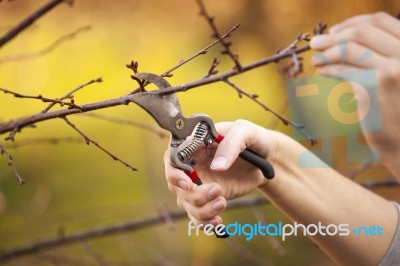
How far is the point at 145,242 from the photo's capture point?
147 cm

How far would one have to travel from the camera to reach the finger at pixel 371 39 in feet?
2.09

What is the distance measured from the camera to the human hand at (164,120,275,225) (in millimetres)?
535

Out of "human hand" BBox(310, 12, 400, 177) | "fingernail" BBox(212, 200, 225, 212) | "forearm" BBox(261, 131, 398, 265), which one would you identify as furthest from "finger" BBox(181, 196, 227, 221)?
"human hand" BBox(310, 12, 400, 177)

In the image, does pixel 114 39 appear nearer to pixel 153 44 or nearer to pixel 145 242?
pixel 153 44

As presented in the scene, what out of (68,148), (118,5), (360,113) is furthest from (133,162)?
(360,113)

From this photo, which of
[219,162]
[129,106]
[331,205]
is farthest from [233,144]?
[129,106]

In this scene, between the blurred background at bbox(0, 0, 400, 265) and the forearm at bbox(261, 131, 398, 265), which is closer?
the forearm at bbox(261, 131, 398, 265)

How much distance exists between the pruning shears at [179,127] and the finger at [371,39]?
0.54ft

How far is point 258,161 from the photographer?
585mm

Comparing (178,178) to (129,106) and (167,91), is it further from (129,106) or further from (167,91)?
(129,106)

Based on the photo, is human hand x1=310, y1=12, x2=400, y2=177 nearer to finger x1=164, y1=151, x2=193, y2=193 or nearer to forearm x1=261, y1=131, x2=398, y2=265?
forearm x1=261, y1=131, x2=398, y2=265

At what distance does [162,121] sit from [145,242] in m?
1.00

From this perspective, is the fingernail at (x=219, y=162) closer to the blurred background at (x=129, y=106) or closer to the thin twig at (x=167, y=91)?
the thin twig at (x=167, y=91)

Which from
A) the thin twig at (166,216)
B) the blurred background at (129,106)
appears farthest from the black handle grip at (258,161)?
the blurred background at (129,106)
